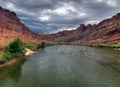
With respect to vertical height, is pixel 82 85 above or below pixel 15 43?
below

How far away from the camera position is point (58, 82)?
39375 millimetres

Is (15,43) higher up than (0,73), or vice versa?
(15,43)

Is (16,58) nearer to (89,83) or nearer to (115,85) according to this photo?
(89,83)

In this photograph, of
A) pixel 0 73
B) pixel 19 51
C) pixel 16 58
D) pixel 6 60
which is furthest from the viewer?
pixel 19 51

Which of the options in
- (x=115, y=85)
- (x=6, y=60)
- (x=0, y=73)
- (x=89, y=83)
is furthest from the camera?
(x=6, y=60)

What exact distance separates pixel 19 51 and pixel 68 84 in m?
54.2

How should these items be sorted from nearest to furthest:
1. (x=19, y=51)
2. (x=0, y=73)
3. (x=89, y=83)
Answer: (x=89, y=83) → (x=0, y=73) → (x=19, y=51)

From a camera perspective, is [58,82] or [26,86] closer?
[26,86]

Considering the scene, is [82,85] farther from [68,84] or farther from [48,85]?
[48,85]

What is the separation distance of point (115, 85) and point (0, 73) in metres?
34.5

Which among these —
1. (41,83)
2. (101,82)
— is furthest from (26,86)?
(101,82)

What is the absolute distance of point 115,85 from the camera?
3550 centimetres

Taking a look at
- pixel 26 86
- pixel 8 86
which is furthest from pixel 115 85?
pixel 8 86

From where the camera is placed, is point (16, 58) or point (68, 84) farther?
point (16, 58)
